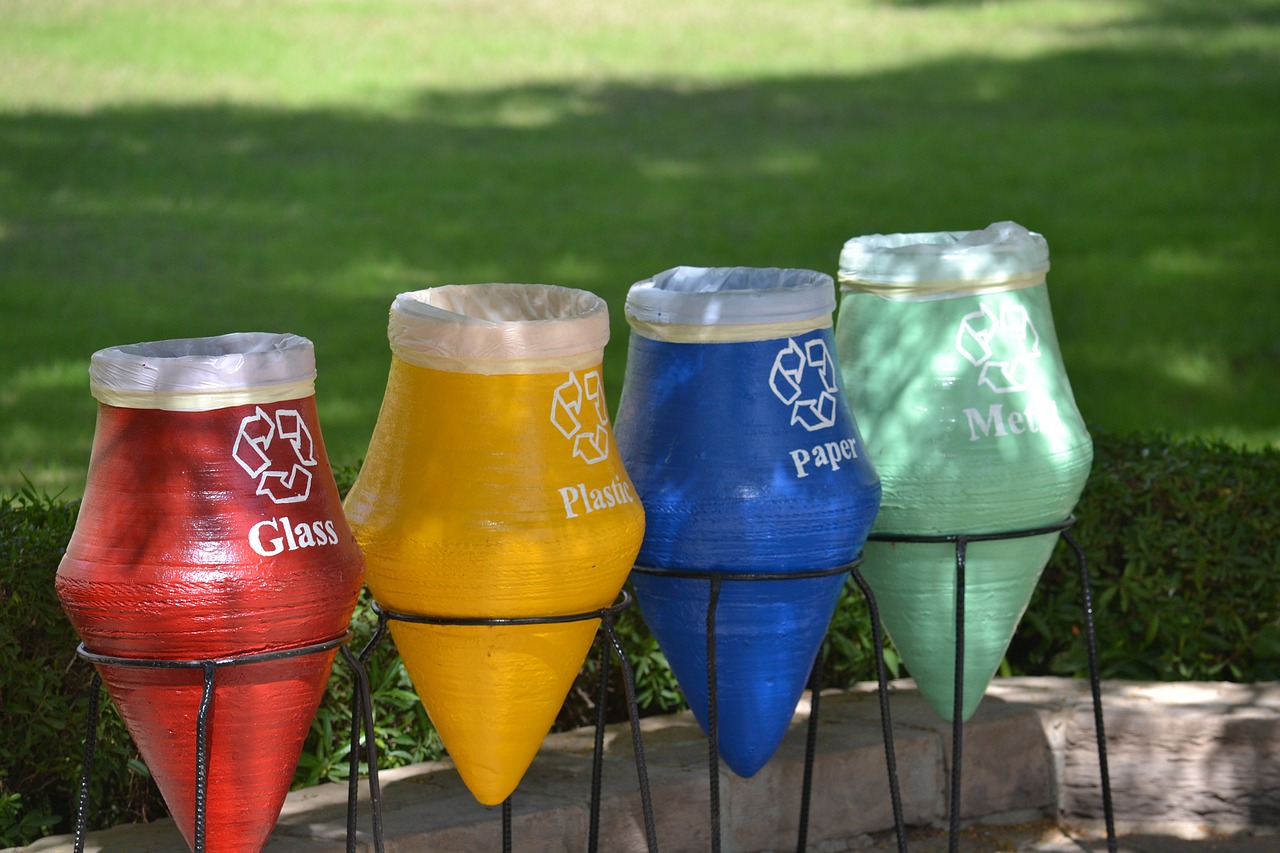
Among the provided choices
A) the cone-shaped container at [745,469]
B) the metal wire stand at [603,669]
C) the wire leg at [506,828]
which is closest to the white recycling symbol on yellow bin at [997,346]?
the cone-shaped container at [745,469]

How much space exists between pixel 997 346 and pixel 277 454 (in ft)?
4.52

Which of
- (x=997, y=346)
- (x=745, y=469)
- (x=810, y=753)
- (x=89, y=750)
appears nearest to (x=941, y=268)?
(x=997, y=346)

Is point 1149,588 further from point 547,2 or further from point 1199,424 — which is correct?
point 547,2

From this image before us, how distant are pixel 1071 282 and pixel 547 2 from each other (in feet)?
34.1

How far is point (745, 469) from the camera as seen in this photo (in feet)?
9.30

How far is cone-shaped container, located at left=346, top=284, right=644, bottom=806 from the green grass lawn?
3.19 m

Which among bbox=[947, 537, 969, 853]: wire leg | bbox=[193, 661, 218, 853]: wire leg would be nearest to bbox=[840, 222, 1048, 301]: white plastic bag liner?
bbox=[947, 537, 969, 853]: wire leg

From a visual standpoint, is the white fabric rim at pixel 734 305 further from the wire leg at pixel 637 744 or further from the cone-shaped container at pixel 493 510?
the wire leg at pixel 637 744

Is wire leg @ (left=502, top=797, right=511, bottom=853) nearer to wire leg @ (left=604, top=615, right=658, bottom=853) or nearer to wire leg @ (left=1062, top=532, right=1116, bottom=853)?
wire leg @ (left=604, top=615, right=658, bottom=853)

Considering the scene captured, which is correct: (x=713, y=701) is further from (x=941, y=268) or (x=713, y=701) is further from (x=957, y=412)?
(x=941, y=268)

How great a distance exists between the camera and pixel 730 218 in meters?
9.49

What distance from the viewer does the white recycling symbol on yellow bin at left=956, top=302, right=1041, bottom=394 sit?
10.2 ft

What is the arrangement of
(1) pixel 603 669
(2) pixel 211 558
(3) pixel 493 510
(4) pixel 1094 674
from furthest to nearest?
(4) pixel 1094 674 → (1) pixel 603 669 → (3) pixel 493 510 → (2) pixel 211 558

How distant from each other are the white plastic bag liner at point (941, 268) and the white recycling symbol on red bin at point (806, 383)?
0.94ft
